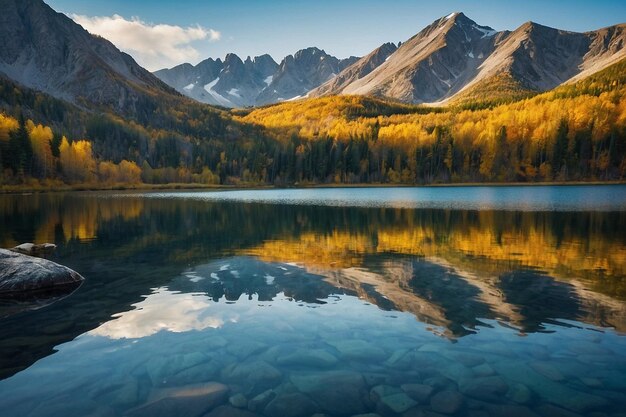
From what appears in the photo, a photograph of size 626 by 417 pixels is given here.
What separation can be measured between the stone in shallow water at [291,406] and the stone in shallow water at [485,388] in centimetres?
366

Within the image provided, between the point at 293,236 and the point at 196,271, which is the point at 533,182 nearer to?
the point at 293,236

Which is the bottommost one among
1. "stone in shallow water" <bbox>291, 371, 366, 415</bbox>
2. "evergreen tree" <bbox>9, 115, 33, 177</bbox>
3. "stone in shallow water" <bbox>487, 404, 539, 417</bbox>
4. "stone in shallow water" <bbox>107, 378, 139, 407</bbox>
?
"stone in shallow water" <bbox>107, 378, 139, 407</bbox>

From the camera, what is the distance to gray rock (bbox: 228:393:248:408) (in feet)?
28.9

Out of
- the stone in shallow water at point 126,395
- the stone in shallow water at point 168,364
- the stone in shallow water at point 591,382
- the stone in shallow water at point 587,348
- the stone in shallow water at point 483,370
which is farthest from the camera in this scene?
the stone in shallow water at point 587,348

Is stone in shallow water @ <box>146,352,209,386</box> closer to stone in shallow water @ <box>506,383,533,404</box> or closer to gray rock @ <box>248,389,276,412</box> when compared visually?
gray rock @ <box>248,389,276,412</box>

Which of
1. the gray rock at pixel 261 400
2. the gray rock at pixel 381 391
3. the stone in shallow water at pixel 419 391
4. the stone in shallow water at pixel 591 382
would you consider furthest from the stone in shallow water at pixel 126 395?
the stone in shallow water at pixel 591 382

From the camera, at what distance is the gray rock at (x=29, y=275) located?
59.5 feet

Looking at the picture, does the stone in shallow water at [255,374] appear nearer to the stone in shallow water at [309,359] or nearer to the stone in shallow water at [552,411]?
the stone in shallow water at [309,359]

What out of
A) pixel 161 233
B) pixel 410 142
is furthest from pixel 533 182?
pixel 161 233

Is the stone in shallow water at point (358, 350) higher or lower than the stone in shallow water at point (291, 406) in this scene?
lower

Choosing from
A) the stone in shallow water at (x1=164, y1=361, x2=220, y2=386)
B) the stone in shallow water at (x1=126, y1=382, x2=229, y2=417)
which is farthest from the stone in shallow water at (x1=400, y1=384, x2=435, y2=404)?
the stone in shallow water at (x1=164, y1=361, x2=220, y2=386)

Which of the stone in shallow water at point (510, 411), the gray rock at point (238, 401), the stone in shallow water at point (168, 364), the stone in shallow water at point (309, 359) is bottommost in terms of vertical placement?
the stone in shallow water at point (309, 359)

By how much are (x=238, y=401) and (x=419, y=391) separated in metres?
4.18

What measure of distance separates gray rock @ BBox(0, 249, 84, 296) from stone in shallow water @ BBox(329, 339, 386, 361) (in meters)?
14.3
